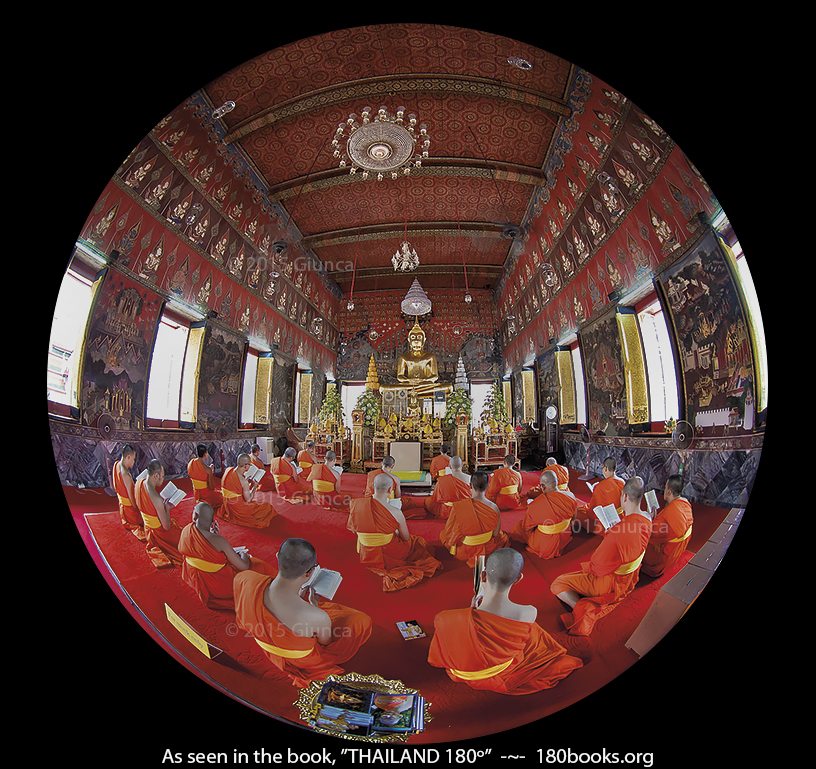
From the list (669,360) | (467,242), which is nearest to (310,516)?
(467,242)

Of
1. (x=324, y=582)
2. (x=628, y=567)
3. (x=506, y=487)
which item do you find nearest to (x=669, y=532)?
(x=628, y=567)

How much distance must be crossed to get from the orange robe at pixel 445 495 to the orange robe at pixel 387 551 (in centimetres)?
13

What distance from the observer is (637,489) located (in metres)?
1.23

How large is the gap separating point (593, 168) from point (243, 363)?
4.97 feet

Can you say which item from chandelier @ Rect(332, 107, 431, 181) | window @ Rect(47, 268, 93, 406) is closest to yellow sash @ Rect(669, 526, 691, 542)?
chandelier @ Rect(332, 107, 431, 181)

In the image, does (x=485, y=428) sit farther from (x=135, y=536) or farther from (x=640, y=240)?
(x=135, y=536)

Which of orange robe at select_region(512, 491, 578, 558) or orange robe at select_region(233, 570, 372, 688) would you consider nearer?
orange robe at select_region(233, 570, 372, 688)

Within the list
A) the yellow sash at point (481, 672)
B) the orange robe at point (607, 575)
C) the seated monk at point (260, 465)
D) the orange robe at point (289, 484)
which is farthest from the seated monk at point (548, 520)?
the seated monk at point (260, 465)

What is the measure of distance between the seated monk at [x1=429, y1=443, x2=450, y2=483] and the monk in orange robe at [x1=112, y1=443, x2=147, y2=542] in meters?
1.11

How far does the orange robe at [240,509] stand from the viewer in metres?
1.31

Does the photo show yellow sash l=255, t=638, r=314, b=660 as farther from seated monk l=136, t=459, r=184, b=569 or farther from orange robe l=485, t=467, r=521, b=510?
orange robe l=485, t=467, r=521, b=510

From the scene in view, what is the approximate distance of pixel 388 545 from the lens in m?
1.20

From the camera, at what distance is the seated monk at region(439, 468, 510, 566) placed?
1.22 metres

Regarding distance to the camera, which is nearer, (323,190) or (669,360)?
(669,360)
